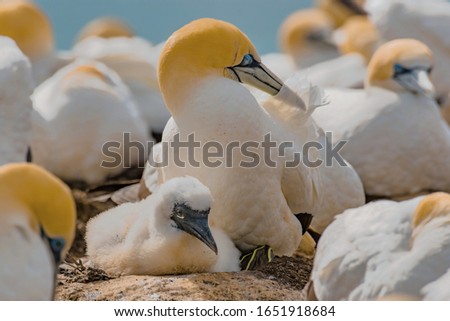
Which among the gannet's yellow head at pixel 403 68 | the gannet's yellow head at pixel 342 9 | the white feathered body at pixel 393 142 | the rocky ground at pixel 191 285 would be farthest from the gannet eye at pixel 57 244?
the gannet's yellow head at pixel 342 9

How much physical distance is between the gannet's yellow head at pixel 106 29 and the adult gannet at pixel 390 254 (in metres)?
9.91

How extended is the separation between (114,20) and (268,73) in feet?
33.4

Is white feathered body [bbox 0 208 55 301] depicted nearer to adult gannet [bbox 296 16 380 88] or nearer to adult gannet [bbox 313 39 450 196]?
adult gannet [bbox 313 39 450 196]

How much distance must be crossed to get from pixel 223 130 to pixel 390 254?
150 cm

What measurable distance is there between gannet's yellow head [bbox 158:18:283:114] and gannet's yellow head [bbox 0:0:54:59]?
3.65m

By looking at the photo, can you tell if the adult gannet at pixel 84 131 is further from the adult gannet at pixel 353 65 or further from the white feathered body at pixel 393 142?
the adult gannet at pixel 353 65

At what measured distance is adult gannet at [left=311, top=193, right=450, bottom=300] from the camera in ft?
18.3

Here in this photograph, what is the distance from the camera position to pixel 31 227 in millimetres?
5320

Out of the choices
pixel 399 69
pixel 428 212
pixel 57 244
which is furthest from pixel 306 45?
pixel 57 244

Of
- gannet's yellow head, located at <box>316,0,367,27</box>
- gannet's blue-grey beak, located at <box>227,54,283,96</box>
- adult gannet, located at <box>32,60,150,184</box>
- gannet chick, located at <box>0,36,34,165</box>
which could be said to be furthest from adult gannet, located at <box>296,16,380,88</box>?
gannet chick, located at <box>0,36,34,165</box>

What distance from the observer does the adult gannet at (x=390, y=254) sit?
5566 mm
